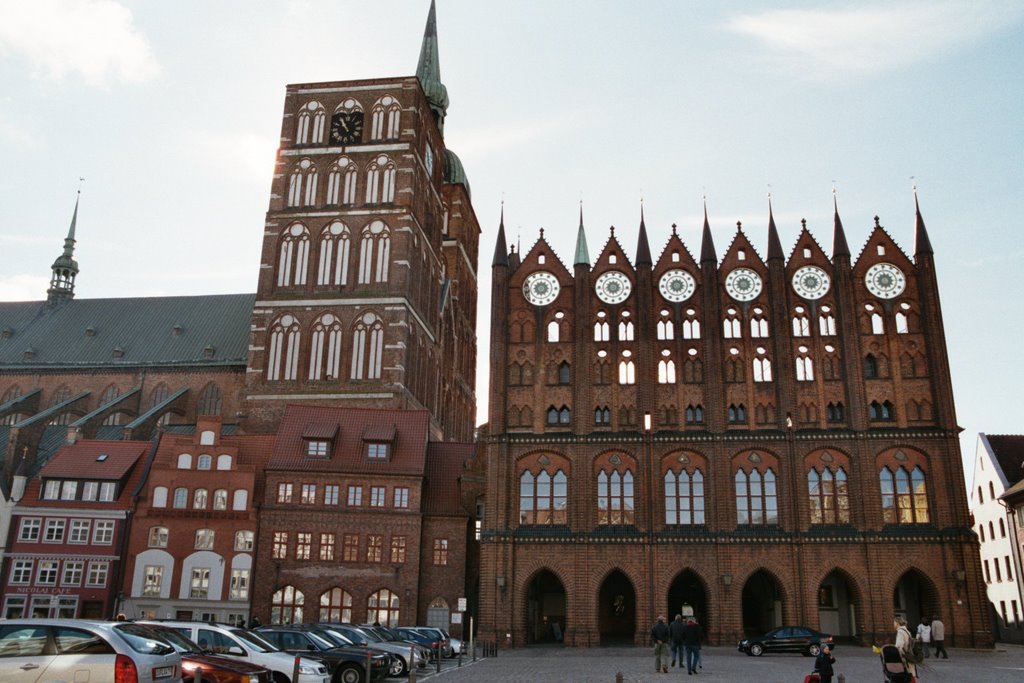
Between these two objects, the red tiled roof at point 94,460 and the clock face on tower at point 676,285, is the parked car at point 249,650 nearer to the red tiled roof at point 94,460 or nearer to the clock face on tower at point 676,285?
the clock face on tower at point 676,285

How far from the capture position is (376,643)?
29.8 meters

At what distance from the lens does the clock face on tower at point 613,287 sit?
50.2 metres

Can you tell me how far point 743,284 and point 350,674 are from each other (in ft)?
107

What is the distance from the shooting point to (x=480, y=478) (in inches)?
2032

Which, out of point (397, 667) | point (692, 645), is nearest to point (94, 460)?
point (397, 667)

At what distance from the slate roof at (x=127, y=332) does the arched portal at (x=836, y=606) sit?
43.7 m

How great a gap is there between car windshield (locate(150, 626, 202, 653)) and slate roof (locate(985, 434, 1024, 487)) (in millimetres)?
53570

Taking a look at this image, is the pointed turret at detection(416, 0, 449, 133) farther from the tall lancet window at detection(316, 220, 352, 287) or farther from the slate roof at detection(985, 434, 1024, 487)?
the slate roof at detection(985, 434, 1024, 487)

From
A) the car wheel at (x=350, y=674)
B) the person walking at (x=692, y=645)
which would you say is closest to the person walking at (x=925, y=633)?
the person walking at (x=692, y=645)

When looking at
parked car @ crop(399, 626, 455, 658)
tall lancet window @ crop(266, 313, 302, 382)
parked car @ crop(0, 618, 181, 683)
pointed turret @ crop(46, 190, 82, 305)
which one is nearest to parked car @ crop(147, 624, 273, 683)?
parked car @ crop(0, 618, 181, 683)

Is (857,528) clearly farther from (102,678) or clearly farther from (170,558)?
(102,678)

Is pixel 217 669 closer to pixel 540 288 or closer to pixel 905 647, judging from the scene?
pixel 905 647

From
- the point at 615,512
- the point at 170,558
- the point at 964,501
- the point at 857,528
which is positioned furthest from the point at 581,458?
the point at 170,558

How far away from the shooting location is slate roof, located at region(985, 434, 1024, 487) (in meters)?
58.0
